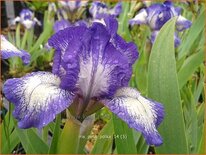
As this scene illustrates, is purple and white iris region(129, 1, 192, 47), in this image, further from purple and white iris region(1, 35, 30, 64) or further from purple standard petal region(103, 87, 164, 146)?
purple standard petal region(103, 87, 164, 146)

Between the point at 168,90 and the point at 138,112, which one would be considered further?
the point at 168,90

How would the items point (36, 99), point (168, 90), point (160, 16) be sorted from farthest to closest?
point (160, 16) < point (168, 90) < point (36, 99)

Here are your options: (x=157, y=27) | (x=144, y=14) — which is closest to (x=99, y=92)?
(x=157, y=27)

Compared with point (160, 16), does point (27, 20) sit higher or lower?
lower

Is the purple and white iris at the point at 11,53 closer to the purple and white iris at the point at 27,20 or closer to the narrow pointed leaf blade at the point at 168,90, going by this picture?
the narrow pointed leaf blade at the point at 168,90

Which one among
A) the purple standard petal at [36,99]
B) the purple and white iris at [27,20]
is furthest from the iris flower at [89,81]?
the purple and white iris at [27,20]

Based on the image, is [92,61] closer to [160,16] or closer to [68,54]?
[68,54]

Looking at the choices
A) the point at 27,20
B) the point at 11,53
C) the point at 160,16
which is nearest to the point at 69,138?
the point at 11,53

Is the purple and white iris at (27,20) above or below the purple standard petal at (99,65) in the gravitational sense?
below
